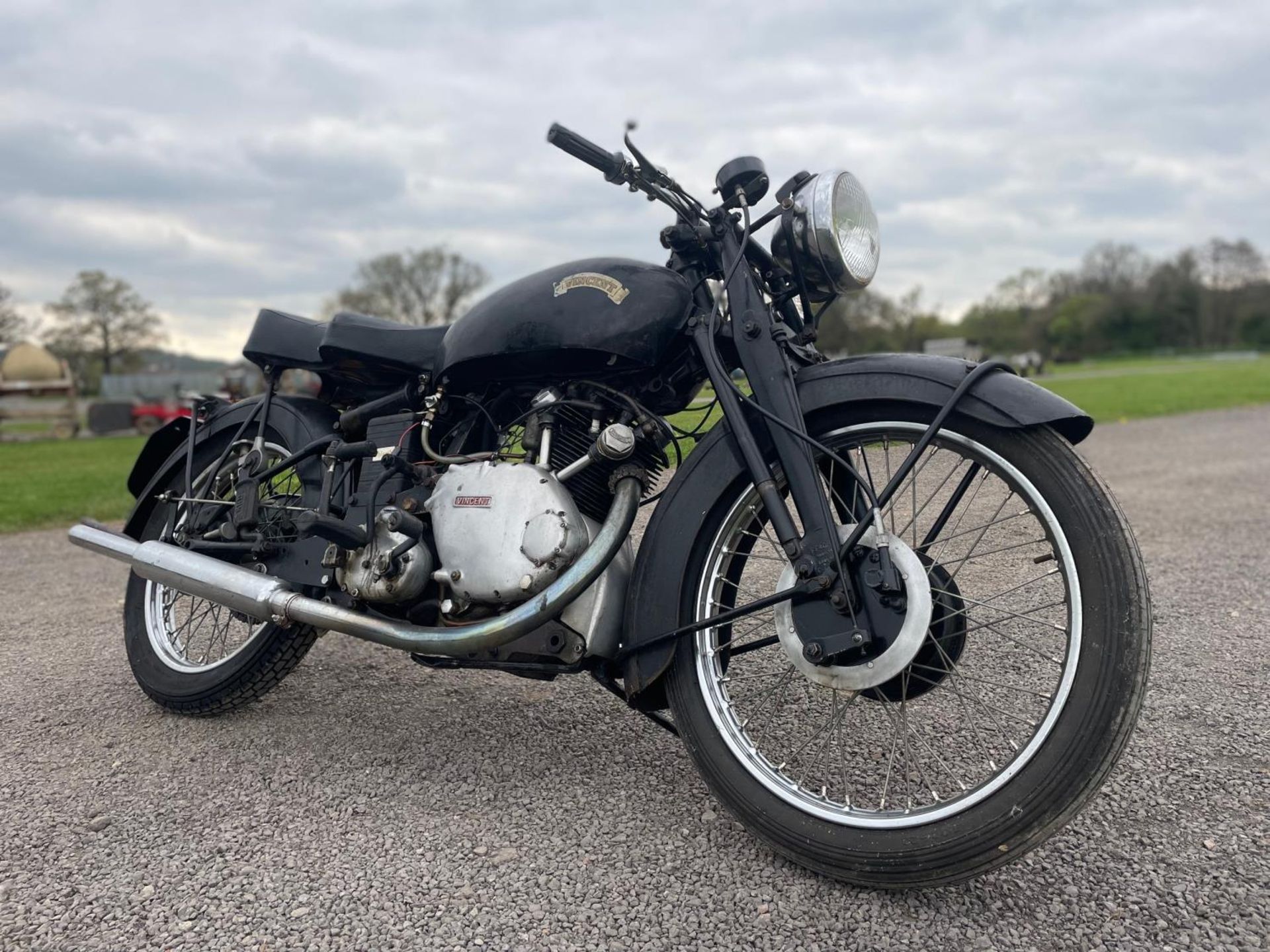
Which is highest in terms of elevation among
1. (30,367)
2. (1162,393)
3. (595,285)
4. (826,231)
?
(826,231)

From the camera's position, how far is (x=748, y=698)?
301 centimetres

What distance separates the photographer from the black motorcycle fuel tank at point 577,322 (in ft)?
7.99

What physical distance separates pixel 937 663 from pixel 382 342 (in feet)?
6.22

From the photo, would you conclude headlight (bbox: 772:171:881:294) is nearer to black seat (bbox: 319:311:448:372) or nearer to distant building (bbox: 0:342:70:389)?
black seat (bbox: 319:311:448:372)

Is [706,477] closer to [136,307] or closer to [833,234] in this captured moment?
[833,234]

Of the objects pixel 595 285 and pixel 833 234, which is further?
pixel 595 285

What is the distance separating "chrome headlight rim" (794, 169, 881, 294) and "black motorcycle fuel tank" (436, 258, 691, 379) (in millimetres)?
357

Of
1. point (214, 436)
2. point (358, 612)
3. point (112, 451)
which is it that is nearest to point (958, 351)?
point (358, 612)

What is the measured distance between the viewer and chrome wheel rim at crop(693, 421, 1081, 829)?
2031mm

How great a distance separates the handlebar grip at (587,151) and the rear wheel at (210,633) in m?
1.47

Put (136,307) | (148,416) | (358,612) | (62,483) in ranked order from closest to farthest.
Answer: (358,612)
(62,483)
(148,416)
(136,307)

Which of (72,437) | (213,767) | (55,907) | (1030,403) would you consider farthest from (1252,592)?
(72,437)

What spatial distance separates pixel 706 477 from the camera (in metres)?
2.37

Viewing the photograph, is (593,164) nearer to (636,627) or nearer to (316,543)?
(636,627)
